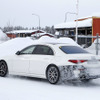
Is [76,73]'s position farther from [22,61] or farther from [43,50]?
[22,61]

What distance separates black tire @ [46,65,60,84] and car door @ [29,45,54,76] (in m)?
0.26

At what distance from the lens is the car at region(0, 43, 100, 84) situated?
29.1ft

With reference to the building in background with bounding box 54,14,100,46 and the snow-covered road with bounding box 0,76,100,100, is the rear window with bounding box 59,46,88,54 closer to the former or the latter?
the snow-covered road with bounding box 0,76,100,100

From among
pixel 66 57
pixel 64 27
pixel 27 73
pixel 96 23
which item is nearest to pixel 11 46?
pixel 27 73

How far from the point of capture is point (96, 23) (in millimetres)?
41750

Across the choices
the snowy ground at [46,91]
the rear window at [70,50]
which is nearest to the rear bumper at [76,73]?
the snowy ground at [46,91]

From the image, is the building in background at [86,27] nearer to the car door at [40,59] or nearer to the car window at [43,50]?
the car window at [43,50]

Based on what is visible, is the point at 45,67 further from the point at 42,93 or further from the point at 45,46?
the point at 42,93

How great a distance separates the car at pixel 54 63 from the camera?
8.86 m

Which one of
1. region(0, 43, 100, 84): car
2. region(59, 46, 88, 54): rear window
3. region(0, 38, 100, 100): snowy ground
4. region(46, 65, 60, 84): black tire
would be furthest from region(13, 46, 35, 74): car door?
region(59, 46, 88, 54): rear window

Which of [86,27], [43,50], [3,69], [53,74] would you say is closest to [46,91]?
[53,74]

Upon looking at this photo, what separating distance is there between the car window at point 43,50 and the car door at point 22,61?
231 millimetres

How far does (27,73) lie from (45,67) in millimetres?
978

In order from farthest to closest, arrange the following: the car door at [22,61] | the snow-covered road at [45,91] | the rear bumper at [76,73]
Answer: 1. the car door at [22,61]
2. the rear bumper at [76,73]
3. the snow-covered road at [45,91]
